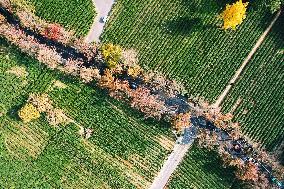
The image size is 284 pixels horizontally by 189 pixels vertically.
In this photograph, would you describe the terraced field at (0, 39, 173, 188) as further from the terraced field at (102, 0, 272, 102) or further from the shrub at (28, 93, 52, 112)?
the terraced field at (102, 0, 272, 102)

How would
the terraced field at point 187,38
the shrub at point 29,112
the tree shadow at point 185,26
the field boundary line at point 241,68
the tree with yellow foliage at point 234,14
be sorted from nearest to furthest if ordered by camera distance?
the tree with yellow foliage at point 234,14 → the field boundary line at point 241,68 → the terraced field at point 187,38 → the tree shadow at point 185,26 → the shrub at point 29,112

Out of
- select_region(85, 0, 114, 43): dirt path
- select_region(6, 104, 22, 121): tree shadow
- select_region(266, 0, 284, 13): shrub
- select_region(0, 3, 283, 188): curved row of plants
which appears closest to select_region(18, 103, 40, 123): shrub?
select_region(6, 104, 22, 121): tree shadow

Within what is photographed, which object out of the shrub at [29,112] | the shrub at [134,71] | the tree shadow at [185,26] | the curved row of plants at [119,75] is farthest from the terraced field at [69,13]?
the shrub at [29,112]

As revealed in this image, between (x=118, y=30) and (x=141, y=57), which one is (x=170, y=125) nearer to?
(x=141, y=57)

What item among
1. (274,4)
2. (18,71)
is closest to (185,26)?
(274,4)

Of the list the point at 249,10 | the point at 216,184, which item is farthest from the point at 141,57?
the point at 216,184

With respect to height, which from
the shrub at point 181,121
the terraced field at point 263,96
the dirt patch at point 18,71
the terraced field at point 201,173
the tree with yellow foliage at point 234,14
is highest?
the tree with yellow foliage at point 234,14

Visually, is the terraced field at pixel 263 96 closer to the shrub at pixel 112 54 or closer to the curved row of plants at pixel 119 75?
the curved row of plants at pixel 119 75
